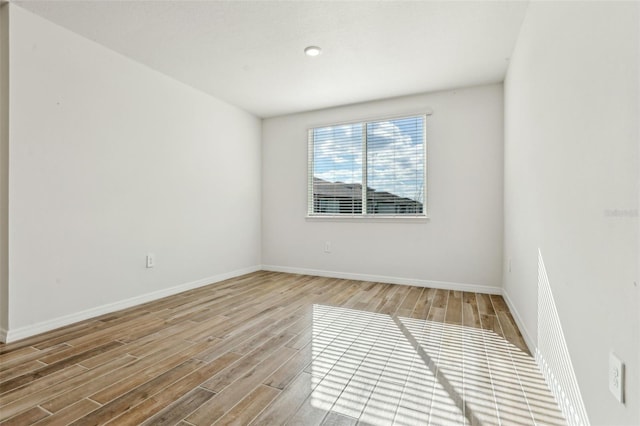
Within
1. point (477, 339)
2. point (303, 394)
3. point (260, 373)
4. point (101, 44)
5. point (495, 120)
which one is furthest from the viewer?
point (495, 120)

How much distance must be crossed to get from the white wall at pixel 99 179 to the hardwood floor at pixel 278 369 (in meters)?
0.33

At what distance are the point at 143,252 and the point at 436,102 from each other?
11.8 ft

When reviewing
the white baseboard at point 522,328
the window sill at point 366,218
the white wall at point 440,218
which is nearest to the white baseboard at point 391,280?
the white wall at point 440,218

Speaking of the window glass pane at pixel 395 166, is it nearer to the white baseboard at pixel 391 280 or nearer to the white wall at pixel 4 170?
the white baseboard at pixel 391 280

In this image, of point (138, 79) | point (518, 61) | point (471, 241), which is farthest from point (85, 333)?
point (518, 61)

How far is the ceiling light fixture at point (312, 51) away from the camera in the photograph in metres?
2.78

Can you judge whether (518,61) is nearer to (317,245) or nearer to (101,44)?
(317,245)

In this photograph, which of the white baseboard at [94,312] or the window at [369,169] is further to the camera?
the window at [369,169]

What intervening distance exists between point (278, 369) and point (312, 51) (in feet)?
8.28

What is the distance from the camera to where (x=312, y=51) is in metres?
2.83

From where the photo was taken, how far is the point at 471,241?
3.62 meters

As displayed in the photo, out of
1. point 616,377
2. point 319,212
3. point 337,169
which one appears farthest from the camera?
point 319,212

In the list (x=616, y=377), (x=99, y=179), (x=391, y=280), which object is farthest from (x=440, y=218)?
(x=99, y=179)

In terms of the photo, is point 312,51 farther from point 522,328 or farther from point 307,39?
point 522,328
